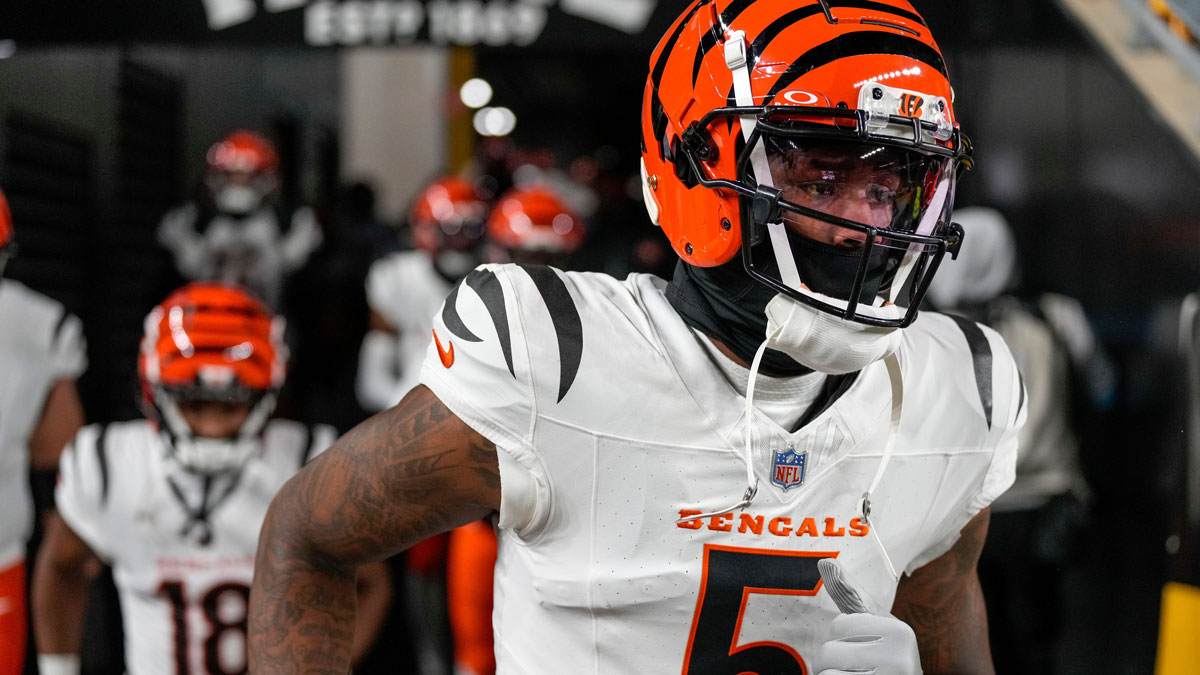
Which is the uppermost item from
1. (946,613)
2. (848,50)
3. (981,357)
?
(848,50)

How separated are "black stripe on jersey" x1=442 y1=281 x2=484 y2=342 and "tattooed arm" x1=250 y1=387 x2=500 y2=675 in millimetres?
89

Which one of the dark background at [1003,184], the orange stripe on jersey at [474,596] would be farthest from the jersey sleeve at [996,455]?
the orange stripe on jersey at [474,596]

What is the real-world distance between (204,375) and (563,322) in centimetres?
187

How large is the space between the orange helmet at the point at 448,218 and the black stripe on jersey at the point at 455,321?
4451 mm

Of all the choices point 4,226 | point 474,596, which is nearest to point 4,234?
point 4,226

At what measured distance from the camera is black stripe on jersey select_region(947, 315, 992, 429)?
5.49 ft

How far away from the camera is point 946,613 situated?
1.78 m

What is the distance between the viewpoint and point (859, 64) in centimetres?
146

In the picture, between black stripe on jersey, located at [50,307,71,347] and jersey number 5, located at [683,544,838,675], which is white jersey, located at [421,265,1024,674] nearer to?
jersey number 5, located at [683,544,838,675]

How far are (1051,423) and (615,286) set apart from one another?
294 cm

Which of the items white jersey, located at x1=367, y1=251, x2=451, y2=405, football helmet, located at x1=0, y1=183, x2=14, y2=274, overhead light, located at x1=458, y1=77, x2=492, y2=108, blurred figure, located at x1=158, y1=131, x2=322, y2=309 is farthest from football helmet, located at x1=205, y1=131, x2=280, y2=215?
overhead light, located at x1=458, y1=77, x2=492, y2=108

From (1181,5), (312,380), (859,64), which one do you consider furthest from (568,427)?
(312,380)

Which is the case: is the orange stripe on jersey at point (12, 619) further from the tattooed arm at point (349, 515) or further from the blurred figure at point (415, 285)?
the tattooed arm at point (349, 515)

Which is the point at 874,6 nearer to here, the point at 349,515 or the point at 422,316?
the point at 349,515
